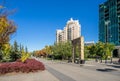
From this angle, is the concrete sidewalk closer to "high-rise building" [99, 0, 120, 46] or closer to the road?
the road

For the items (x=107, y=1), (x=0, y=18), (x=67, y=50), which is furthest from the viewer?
(x=107, y=1)

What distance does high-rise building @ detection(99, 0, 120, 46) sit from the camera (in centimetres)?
12336

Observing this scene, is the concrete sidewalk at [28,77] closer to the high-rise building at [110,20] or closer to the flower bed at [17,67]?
the flower bed at [17,67]

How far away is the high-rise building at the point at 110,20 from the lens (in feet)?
405

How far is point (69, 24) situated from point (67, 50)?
309 feet

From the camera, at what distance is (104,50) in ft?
247

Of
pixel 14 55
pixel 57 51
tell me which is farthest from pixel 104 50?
pixel 14 55

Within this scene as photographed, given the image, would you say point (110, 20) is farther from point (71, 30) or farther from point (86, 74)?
point (86, 74)

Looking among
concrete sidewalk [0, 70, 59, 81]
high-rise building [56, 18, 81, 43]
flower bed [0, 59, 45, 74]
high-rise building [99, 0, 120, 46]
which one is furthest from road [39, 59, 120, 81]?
high-rise building [56, 18, 81, 43]

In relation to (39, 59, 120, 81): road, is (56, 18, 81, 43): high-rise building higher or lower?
higher

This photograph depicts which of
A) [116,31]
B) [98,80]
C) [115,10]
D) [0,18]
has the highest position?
[115,10]

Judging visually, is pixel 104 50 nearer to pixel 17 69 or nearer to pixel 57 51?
pixel 57 51

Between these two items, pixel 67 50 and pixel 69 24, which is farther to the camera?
pixel 69 24

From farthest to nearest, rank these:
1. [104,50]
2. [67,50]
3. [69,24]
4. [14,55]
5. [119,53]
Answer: [69,24]
[119,53]
[67,50]
[104,50]
[14,55]
